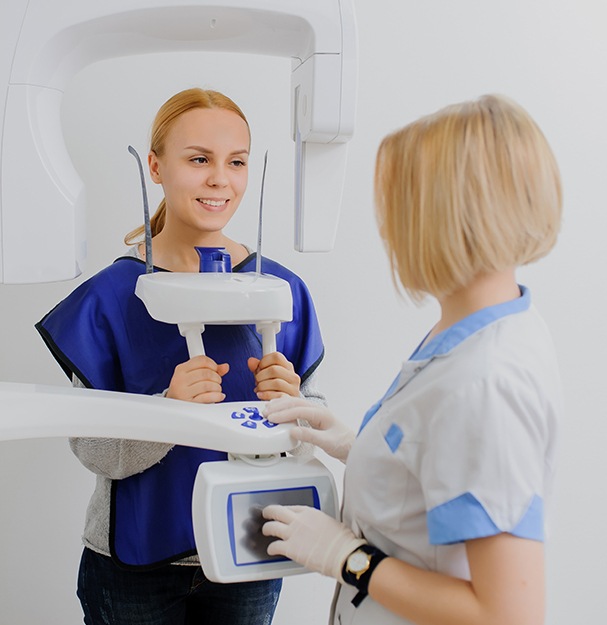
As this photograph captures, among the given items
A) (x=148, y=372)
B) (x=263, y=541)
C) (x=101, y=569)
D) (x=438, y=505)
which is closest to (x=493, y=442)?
(x=438, y=505)

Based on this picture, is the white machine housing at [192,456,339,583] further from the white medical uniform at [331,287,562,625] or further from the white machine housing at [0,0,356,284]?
the white machine housing at [0,0,356,284]

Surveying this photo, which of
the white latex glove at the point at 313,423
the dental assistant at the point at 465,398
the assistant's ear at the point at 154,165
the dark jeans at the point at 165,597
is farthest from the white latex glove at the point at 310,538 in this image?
the assistant's ear at the point at 154,165

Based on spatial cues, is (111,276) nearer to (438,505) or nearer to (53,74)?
(53,74)

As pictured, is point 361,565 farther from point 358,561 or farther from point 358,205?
point 358,205

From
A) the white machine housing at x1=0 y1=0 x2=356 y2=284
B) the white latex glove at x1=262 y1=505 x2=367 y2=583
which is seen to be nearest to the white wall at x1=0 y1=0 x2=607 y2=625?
the white machine housing at x1=0 y1=0 x2=356 y2=284

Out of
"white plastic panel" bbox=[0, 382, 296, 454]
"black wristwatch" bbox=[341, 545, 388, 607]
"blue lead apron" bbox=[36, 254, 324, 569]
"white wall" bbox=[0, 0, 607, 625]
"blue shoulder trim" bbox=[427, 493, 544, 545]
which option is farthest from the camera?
"white wall" bbox=[0, 0, 607, 625]

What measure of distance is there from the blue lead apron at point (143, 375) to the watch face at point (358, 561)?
436mm

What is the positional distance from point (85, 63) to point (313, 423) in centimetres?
61

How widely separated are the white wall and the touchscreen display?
91 cm

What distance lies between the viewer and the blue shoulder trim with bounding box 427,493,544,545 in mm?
798

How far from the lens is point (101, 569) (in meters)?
1.34

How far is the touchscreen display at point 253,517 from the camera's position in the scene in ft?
3.35

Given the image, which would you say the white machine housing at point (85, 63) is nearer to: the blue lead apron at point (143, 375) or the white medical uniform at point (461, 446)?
the blue lead apron at point (143, 375)

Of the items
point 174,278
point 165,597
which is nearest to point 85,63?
point 174,278
